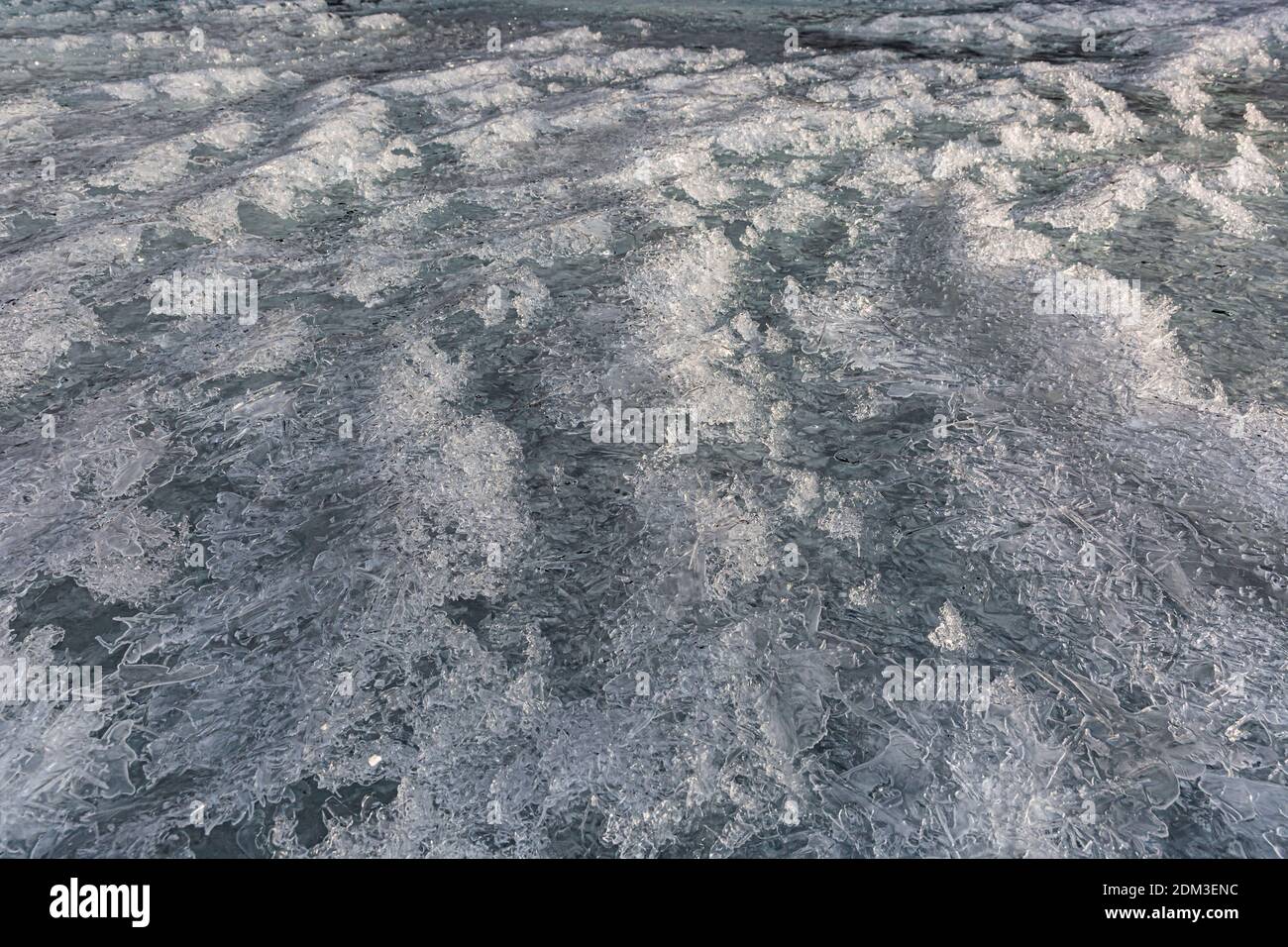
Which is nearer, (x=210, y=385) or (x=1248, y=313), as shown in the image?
(x=210, y=385)

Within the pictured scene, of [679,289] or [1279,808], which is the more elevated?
[679,289]

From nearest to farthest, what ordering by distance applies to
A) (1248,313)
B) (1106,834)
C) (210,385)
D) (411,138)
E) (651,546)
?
(1106,834)
(651,546)
(210,385)
(1248,313)
(411,138)

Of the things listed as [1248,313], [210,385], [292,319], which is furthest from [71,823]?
[1248,313]

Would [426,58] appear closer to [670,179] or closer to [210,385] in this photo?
[670,179]
